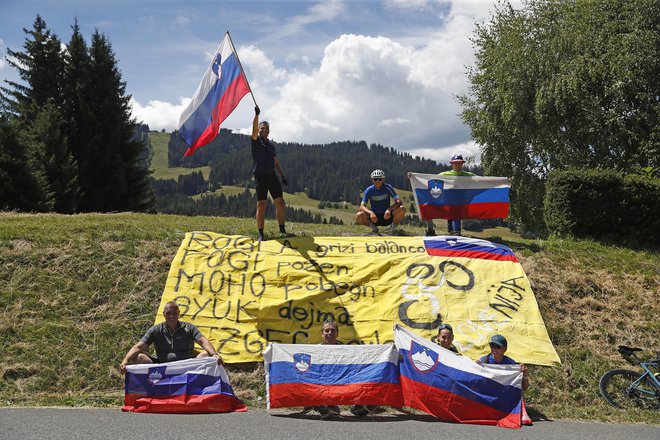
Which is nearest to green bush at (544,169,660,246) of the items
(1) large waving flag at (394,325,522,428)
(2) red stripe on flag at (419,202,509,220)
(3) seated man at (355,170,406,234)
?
(2) red stripe on flag at (419,202,509,220)

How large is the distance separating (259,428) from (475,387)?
2910 mm

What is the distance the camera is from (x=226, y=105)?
36.5 feet

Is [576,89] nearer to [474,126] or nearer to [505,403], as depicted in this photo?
[474,126]

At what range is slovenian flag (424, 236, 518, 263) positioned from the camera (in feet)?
37.0

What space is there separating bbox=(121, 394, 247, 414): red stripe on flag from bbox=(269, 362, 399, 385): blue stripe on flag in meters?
0.71

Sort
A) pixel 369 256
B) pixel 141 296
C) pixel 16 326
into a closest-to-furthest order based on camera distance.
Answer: pixel 16 326, pixel 141 296, pixel 369 256

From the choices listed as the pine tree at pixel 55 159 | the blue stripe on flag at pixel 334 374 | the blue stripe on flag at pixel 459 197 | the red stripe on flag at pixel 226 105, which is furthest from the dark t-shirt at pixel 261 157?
the pine tree at pixel 55 159

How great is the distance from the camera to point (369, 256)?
11.2m

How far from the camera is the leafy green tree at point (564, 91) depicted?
23.0m

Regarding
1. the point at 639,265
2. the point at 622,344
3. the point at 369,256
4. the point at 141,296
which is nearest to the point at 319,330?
the point at 369,256

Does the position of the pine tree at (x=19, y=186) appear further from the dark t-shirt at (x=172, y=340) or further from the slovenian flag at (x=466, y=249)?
the slovenian flag at (x=466, y=249)

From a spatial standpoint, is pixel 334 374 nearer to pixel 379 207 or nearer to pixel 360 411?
pixel 360 411

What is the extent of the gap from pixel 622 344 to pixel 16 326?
10497mm

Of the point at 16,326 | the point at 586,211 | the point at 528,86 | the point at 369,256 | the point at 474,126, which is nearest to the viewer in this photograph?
the point at 16,326
